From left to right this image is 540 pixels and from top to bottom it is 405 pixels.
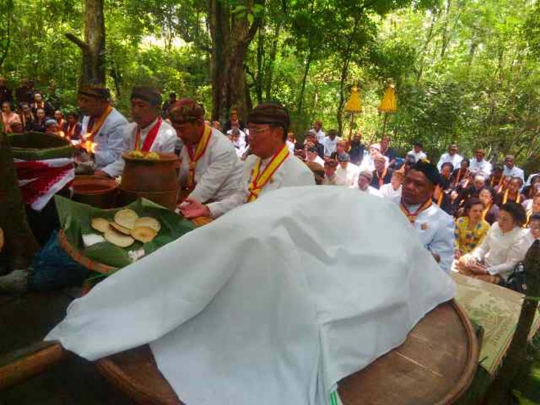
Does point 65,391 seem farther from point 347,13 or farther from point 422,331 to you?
point 347,13

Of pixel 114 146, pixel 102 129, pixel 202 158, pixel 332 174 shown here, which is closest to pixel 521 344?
pixel 202 158

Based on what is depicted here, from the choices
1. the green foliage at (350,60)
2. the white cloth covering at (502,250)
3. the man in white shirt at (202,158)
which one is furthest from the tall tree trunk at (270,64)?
the man in white shirt at (202,158)

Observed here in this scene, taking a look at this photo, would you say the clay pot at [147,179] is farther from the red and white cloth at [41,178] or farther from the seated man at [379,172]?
the seated man at [379,172]

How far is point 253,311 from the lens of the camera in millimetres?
1449

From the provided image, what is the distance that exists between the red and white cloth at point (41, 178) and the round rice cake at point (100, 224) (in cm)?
53

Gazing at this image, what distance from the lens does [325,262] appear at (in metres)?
1.62

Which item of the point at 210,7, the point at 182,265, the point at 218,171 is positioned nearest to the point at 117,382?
the point at 182,265

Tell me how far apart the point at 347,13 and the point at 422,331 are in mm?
13558

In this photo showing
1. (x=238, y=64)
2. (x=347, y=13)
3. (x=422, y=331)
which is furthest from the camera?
(x=347, y=13)

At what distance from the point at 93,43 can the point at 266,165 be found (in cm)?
1125

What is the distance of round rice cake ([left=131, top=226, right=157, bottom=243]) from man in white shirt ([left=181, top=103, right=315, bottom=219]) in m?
0.46

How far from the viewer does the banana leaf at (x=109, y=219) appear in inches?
92.6

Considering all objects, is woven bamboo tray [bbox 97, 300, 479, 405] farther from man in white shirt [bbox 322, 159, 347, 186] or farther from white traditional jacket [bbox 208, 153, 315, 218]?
man in white shirt [bbox 322, 159, 347, 186]

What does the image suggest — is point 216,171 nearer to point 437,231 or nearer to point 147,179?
point 147,179
